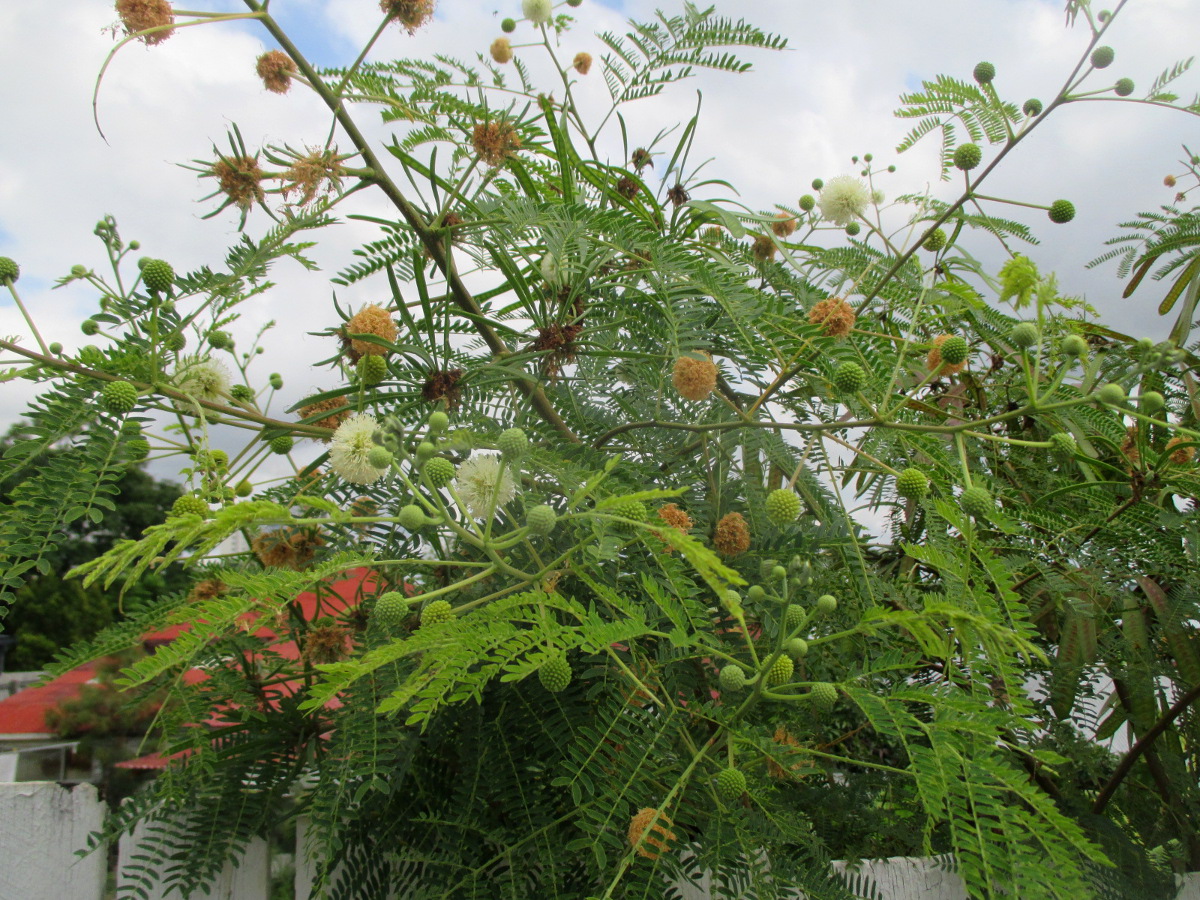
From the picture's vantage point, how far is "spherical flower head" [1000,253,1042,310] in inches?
34.6

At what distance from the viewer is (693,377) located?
953mm

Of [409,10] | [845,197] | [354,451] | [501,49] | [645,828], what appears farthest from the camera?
[501,49]

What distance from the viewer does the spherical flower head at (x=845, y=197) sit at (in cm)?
129

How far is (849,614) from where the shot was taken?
109 cm

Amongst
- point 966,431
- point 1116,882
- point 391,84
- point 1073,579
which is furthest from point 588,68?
point 1116,882

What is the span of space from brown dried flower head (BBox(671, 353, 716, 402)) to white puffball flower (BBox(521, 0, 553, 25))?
81cm

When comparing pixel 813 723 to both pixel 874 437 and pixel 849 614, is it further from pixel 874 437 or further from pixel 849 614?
pixel 874 437


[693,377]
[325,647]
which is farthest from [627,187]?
[325,647]

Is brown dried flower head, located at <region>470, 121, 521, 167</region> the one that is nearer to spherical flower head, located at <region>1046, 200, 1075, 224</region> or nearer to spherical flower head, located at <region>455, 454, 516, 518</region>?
spherical flower head, located at <region>455, 454, 516, 518</region>

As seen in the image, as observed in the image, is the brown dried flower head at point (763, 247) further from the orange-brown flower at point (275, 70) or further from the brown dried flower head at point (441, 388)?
the orange-brown flower at point (275, 70)

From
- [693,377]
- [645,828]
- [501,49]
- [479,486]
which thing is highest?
[501,49]

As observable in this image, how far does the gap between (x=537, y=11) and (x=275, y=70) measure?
0.54 metres

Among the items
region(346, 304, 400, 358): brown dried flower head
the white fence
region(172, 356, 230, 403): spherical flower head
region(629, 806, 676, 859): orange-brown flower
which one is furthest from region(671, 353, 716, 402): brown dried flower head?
the white fence

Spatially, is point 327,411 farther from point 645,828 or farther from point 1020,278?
point 1020,278
